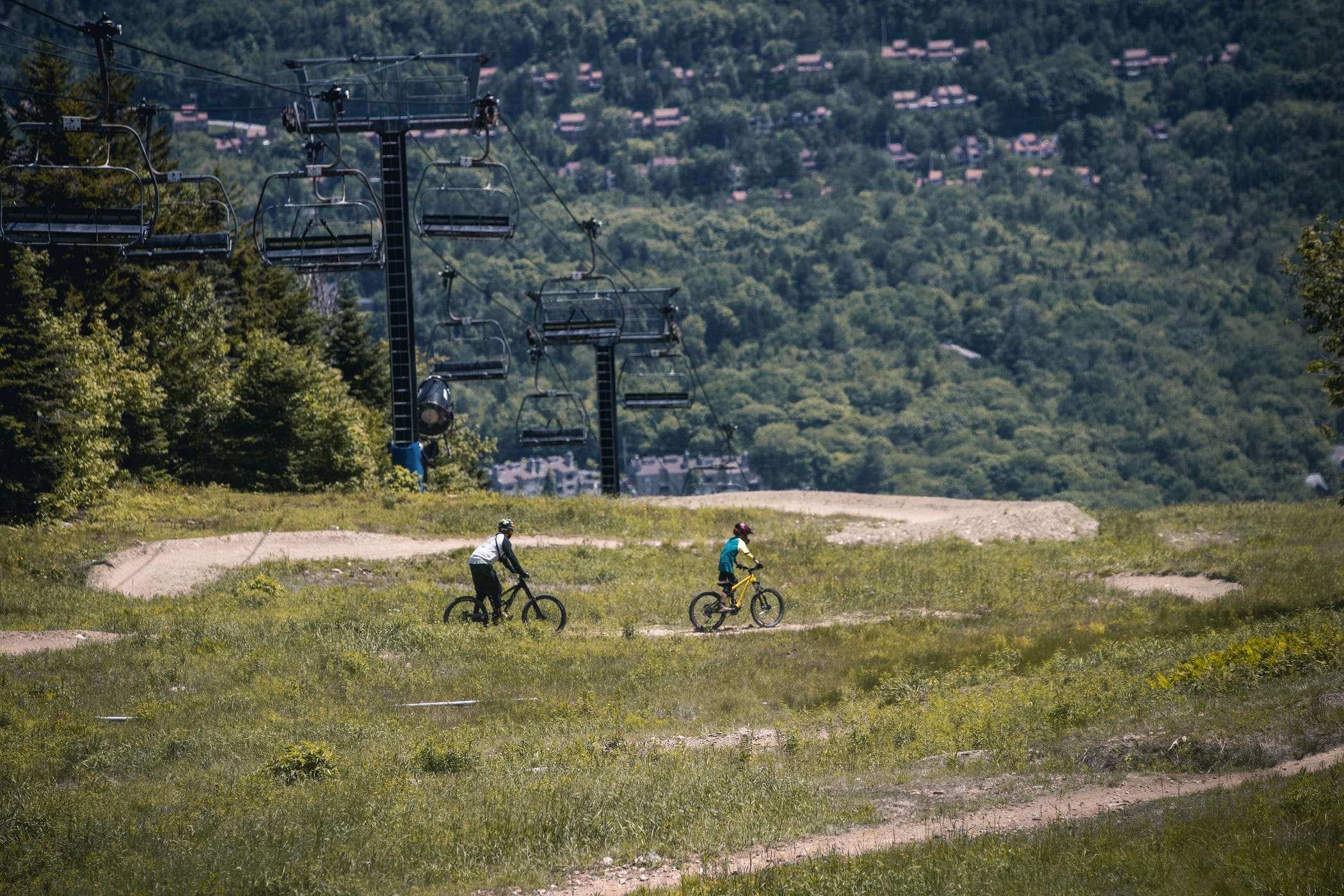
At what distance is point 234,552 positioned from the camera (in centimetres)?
3127

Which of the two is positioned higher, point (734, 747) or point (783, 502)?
point (734, 747)

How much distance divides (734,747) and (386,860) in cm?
542

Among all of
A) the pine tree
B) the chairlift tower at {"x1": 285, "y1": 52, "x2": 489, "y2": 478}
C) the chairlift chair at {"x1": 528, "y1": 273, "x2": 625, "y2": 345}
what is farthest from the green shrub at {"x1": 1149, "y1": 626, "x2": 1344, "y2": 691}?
the pine tree

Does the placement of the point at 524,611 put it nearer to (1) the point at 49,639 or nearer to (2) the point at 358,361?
(1) the point at 49,639

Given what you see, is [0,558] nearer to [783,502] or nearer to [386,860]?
[386,860]

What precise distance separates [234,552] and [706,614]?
1245cm

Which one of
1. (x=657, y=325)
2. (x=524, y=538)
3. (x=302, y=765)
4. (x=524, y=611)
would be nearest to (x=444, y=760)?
(x=302, y=765)

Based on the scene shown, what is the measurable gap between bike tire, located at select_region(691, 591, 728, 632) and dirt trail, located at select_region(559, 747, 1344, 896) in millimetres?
11759

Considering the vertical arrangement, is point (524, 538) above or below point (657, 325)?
below

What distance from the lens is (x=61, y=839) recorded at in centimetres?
1202

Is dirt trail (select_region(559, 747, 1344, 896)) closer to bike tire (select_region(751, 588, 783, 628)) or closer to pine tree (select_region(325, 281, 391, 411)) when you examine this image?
bike tire (select_region(751, 588, 783, 628))

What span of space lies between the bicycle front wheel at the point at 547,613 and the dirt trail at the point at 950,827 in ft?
39.2

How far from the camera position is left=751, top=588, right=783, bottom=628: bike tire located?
25484mm

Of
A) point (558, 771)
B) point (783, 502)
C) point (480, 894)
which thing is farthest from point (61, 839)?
point (783, 502)
